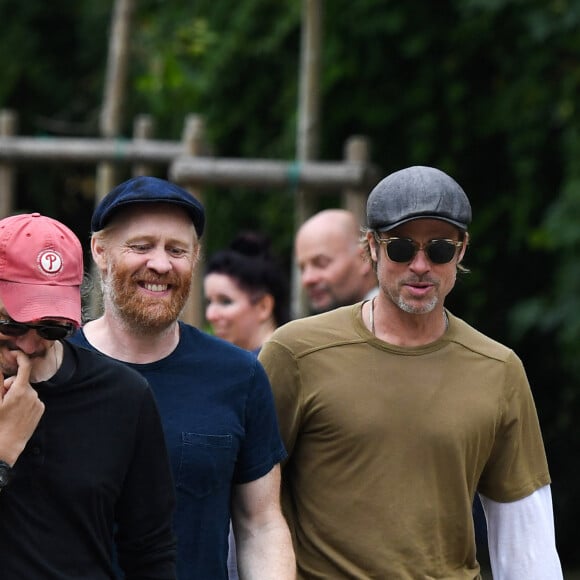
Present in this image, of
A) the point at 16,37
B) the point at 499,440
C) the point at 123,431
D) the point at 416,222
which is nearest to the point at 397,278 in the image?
the point at 416,222

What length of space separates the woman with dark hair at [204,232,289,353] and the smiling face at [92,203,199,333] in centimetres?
282

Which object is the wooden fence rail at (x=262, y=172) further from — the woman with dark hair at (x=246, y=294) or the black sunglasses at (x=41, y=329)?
the black sunglasses at (x=41, y=329)

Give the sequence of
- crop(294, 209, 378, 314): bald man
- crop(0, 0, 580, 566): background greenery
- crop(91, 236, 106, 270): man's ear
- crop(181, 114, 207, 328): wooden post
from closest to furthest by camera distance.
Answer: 1. crop(91, 236, 106, 270): man's ear
2. crop(294, 209, 378, 314): bald man
3. crop(181, 114, 207, 328): wooden post
4. crop(0, 0, 580, 566): background greenery

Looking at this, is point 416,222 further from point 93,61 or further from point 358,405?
point 93,61

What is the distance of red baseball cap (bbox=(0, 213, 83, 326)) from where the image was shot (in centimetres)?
344

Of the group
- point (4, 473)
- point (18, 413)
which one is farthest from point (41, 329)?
point (4, 473)

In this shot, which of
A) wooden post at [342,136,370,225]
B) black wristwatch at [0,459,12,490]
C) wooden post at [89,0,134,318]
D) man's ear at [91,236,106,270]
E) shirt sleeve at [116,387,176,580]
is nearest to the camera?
black wristwatch at [0,459,12,490]

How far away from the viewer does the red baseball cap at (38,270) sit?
3.44m

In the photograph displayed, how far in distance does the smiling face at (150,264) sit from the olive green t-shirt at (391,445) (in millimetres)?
470

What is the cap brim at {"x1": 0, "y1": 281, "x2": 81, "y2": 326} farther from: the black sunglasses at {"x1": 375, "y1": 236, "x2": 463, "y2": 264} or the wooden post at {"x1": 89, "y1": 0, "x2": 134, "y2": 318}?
the wooden post at {"x1": 89, "y1": 0, "x2": 134, "y2": 318}

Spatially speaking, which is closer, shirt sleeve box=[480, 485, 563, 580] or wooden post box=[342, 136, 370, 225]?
shirt sleeve box=[480, 485, 563, 580]

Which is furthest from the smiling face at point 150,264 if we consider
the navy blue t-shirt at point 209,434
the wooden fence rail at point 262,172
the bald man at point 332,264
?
the wooden fence rail at point 262,172

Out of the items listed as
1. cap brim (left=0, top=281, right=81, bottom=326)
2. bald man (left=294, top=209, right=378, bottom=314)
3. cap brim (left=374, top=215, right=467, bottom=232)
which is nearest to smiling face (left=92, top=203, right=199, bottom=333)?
cap brim (left=374, top=215, right=467, bottom=232)

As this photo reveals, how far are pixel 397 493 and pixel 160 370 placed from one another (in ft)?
2.53
